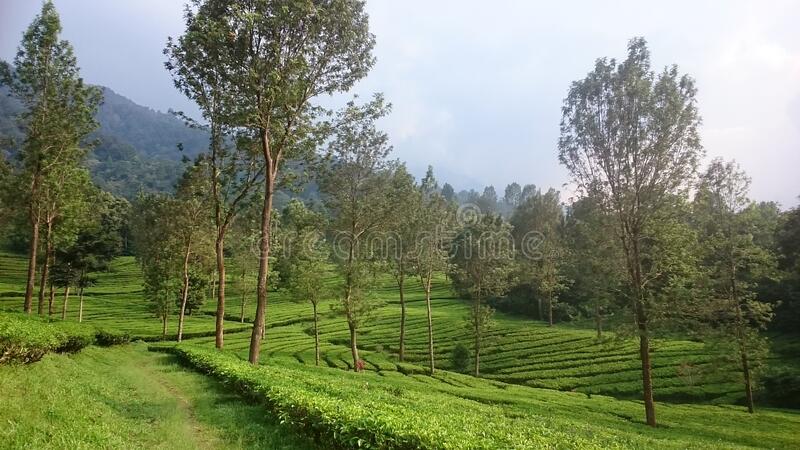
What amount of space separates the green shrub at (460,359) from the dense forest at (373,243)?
380 millimetres

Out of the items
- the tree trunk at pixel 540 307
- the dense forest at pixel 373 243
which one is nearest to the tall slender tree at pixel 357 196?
the dense forest at pixel 373 243

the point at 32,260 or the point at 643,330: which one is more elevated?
the point at 32,260

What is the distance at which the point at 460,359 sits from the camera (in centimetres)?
5031

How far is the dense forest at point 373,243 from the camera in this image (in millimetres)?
22828

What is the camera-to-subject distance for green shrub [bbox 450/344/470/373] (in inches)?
1972

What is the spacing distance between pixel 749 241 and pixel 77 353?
48831 mm

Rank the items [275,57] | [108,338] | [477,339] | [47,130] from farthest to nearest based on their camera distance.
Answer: [477,339]
[47,130]
[108,338]
[275,57]

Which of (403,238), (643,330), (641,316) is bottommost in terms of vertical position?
(643,330)

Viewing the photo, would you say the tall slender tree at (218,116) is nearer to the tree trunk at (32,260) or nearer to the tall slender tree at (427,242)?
the tree trunk at (32,260)

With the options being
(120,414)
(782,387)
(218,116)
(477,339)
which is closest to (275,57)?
(218,116)

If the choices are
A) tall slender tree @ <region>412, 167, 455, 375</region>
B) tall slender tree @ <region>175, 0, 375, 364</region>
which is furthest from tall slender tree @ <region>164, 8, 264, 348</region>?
tall slender tree @ <region>412, 167, 455, 375</region>

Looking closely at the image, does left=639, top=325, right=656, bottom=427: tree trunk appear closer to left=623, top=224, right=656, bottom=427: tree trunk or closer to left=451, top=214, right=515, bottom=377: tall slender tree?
left=623, top=224, right=656, bottom=427: tree trunk

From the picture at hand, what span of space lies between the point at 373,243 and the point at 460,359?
54.4 ft

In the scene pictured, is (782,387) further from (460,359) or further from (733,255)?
(460,359)
